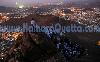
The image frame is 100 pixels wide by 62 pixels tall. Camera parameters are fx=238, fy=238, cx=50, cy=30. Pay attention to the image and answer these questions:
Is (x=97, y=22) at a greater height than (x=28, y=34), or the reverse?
(x=28, y=34)

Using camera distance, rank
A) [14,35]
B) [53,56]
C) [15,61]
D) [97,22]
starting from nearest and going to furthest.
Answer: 1. [15,61]
2. [53,56]
3. [14,35]
4. [97,22]

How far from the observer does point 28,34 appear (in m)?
40.6

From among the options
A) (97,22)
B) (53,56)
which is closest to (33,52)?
(53,56)

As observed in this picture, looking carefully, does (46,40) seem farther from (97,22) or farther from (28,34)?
(97,22)

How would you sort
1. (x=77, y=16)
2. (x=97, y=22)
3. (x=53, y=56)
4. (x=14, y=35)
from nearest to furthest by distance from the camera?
(x=53, y=56) → (x=14, y=35) → (x=97, y=22) → (x=77, y=16)

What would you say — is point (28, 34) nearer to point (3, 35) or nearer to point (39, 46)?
point (39, 46)

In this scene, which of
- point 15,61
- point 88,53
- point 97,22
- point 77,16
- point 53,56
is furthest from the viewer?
point 77,16

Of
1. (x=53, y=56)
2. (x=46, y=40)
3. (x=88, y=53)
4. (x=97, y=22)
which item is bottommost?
(x=97, y=22)

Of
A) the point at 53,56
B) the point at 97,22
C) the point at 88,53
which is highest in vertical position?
the point at 53,56

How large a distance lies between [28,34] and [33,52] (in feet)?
10.4

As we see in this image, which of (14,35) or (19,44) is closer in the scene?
(19,44)

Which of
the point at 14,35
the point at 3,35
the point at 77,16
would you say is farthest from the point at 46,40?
the point at 77,16

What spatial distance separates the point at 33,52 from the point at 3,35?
1957 inches

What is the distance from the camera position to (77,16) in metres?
159
